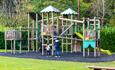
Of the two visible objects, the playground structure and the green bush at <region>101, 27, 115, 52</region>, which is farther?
the green bush at <region>101, 27, 115, 52</region>

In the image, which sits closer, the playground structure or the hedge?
the playground structure

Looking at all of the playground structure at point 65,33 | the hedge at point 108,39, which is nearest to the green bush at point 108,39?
the hedge at point 108,39

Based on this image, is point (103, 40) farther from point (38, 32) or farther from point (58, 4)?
point (58, 4)

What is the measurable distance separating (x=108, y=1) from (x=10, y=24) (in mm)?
11225

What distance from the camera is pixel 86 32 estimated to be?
1070 inches

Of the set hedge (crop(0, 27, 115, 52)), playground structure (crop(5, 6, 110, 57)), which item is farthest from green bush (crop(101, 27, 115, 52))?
playground structure (crop(5, 6, 110, 57))

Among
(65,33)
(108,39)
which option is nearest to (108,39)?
(108,39)

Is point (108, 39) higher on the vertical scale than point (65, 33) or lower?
lower

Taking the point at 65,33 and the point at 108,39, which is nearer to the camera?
the point at 65,33

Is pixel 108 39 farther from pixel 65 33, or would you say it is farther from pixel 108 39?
pixel 65 33

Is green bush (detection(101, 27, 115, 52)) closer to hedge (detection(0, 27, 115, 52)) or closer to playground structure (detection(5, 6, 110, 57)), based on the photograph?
hedge (detection(0, 27, 115, 52))

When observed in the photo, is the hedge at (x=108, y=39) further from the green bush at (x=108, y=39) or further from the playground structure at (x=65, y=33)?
the playground structure at (x=65, y=33)

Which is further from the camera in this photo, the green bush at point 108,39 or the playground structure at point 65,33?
the green bush at point 108,39

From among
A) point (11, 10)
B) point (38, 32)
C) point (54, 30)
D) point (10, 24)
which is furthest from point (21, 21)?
point (54, 30)
